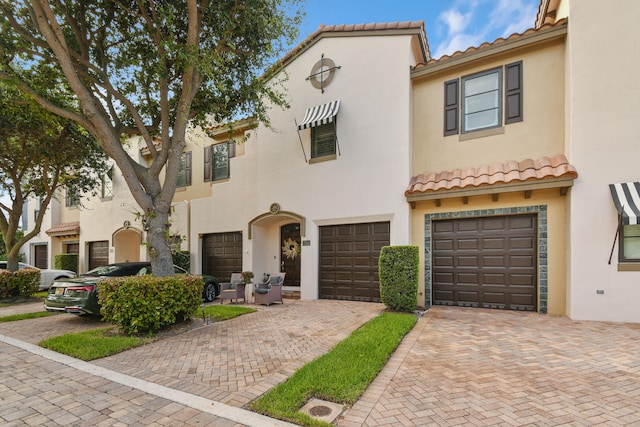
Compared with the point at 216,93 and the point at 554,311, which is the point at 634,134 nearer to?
the point at 554,311

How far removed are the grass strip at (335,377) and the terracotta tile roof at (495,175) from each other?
14.6ft

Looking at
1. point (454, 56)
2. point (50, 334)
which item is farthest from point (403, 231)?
point (50, 334)

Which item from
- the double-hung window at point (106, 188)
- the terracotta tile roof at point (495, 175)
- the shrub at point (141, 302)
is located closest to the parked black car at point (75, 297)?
the shrub at point (141, 302)

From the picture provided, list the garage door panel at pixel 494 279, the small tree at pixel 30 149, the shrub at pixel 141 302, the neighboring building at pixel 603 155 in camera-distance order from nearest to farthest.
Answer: the shrub at pixel 141 302 < the neighboring building at pixel 603 155 < the garage door panel at pixel 494 279 < the small tree at pixel 30 149

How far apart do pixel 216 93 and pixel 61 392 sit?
8.08 m

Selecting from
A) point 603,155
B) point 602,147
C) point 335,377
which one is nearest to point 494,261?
point 603,155

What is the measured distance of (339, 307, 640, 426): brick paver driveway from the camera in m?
3.46

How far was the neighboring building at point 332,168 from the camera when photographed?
10164 millimetres

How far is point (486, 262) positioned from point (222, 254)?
1025 centimetres

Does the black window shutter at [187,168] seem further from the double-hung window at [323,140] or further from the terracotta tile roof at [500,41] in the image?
the terracotta tile roof at [500,41]

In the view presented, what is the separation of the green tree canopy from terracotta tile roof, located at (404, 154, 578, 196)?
17.9ft

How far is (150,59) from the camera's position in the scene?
27.9 ft

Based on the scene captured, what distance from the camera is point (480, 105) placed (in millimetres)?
9414

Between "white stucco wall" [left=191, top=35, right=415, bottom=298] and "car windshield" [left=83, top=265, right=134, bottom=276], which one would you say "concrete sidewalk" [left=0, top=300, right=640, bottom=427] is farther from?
"white stucco wall" [left=191, top=35, right=415, bottom=298]
